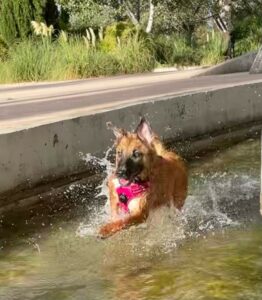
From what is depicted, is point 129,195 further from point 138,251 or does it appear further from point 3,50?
point 3,50

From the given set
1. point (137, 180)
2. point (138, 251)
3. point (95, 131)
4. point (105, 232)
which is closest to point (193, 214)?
point (137, 180)

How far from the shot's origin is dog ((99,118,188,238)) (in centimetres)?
570

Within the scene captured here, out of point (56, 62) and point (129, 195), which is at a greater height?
point (129, 195)

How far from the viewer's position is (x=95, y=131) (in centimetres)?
824

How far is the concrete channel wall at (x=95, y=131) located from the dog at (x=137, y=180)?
1220 millimetres

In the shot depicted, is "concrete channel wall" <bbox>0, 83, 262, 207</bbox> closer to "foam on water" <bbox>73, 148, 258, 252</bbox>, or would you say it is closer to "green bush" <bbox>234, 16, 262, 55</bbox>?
"foam on water" <bbox>73, 148, 258, 252</bbox>

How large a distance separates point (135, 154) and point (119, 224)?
0.57 m

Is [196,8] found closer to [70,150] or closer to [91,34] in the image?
[91,34]

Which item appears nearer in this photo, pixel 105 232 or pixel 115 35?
pixel 105 232

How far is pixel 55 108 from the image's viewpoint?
32.4 feet

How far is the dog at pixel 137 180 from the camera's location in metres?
5.70

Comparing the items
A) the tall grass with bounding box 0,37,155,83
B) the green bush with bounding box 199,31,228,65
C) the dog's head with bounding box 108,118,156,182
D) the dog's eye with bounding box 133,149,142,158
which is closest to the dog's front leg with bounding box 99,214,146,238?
the dog's head with bounding box 108,118,156,182

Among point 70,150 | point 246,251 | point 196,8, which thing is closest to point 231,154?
point 70,150

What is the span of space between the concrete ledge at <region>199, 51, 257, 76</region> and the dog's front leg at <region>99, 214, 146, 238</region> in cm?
1275
